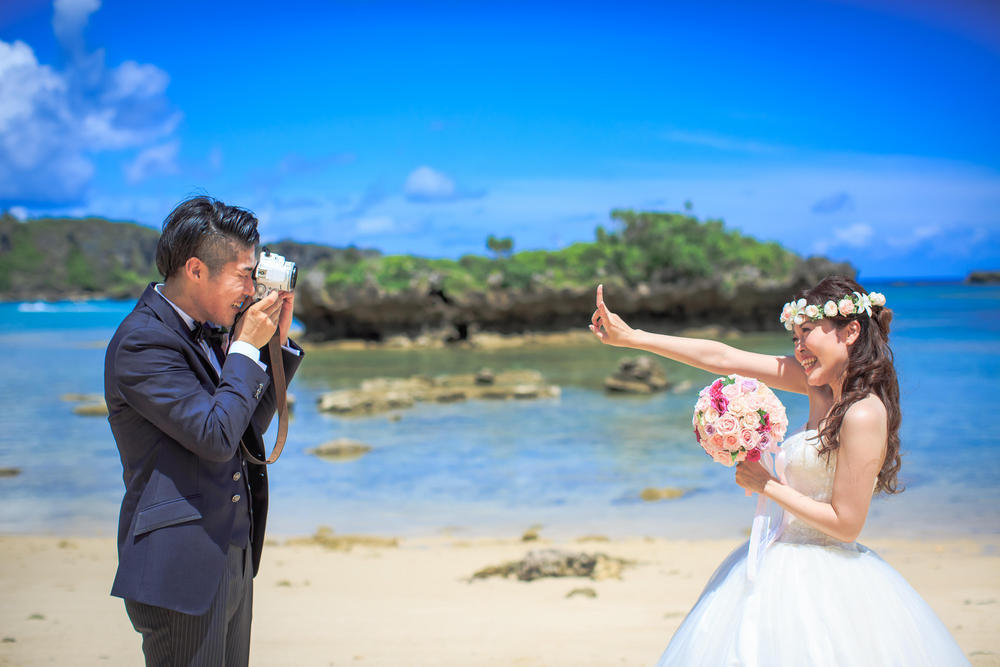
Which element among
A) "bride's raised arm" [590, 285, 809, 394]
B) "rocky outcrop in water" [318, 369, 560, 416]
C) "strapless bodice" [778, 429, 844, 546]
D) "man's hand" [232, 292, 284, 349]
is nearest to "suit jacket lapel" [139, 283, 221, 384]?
"man's hand" [232, 292, 284, 349]

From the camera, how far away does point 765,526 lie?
2.57 meters

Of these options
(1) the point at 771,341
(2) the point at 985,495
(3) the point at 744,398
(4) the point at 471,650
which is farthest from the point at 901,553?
(1) the point at 771,341

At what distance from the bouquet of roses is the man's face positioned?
145 cm

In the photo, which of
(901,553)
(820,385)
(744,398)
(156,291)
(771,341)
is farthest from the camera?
(771,341)

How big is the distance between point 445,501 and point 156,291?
7.98 metres

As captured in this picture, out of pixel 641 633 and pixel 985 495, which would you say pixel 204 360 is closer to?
pixel 641 633

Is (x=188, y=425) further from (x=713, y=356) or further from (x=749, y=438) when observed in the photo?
(x=713, y=356)

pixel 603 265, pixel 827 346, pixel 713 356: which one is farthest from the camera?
pixel 603 265

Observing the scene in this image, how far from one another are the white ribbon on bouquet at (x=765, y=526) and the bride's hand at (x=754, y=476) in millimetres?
48

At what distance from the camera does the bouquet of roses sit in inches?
94.1

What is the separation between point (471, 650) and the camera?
14.8 ft

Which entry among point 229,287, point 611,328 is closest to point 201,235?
point 229,287

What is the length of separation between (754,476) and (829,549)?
335mm

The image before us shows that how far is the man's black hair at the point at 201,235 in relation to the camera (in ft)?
7.25
